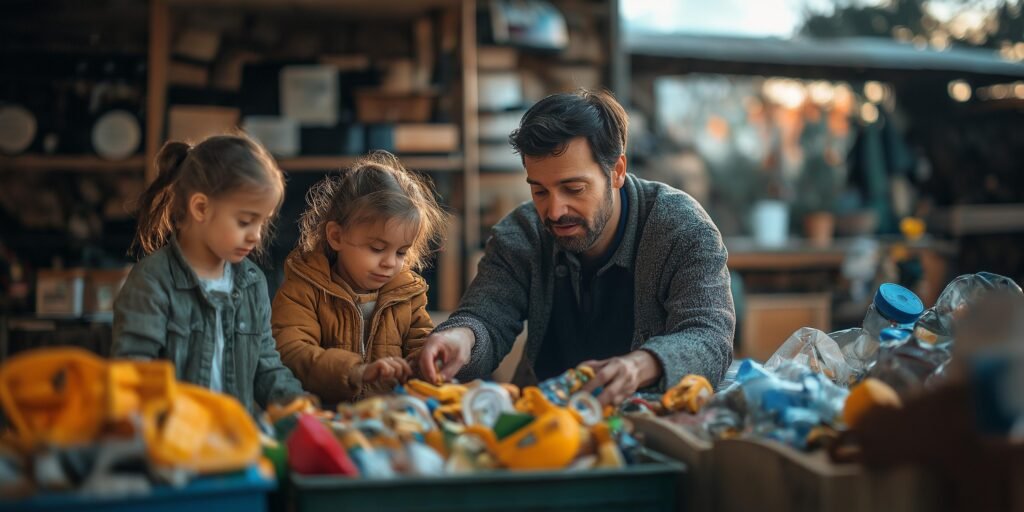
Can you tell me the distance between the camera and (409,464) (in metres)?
1.33

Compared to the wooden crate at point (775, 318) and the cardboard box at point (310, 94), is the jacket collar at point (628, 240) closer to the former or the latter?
the cardboard box at point (310, 94)

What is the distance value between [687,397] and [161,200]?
3.70 ft

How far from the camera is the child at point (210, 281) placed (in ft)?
5.90

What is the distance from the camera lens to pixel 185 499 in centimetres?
117

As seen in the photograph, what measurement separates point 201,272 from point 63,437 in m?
0.76

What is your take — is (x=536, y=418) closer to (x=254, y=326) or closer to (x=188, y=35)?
(x=254, y=326)

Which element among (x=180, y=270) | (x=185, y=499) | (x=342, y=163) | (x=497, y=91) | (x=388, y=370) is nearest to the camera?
(x=185, y=499)

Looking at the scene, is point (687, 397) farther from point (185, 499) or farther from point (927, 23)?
point (927, 23)

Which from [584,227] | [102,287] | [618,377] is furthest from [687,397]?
[102,287]

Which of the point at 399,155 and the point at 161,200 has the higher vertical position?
the point at 399,155

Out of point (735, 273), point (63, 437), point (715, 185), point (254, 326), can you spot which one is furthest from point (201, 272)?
point (715, 185)

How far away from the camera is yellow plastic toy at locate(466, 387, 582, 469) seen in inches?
52.4

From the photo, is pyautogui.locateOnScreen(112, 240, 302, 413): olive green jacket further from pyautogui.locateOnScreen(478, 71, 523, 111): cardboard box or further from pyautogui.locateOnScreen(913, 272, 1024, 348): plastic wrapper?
pyautogui.locateOnScreen(478, 71, 523, 111): cardboard box

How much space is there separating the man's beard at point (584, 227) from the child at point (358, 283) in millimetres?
330
